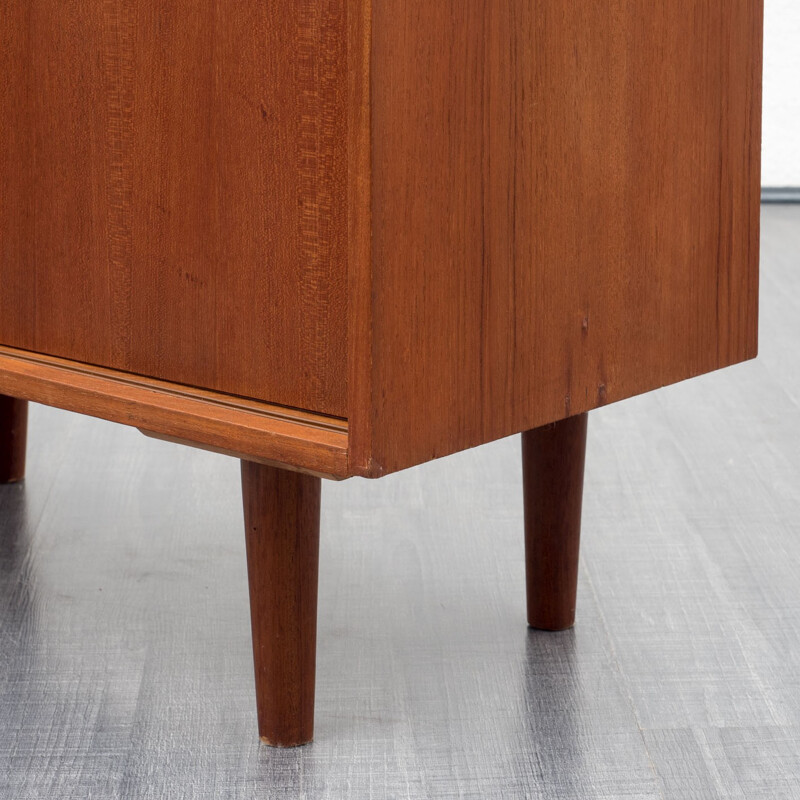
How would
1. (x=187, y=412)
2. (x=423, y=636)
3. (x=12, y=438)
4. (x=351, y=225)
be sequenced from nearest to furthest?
(x=351, y=225) < (x=187, y=412) < (x=423, y=636) < (x=12, y=438)

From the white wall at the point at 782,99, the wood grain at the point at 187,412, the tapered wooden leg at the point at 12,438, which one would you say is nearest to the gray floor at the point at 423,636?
the tapered wooden leg at the point at 12,438

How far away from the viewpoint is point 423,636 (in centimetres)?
105

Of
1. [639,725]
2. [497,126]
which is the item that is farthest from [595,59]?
[639,725]

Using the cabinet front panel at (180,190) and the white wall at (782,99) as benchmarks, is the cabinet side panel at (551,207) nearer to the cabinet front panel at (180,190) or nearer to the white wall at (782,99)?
the cabinet front panel at (180,190)

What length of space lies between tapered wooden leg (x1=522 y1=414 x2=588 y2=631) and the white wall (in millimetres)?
2884

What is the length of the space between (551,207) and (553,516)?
1.14 feet

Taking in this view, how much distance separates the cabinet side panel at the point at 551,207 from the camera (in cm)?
68

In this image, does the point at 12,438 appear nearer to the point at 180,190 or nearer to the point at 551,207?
the point at 180,190

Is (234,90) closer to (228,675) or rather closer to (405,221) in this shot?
(405,221)

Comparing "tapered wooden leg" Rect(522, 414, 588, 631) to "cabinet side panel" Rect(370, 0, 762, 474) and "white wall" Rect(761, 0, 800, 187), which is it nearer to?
"cabinet side panel" Rect(370, 0, 762, 474)

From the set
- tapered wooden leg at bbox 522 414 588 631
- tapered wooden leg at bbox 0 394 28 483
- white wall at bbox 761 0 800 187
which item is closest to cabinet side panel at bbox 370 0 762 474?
tapered wooden leg at bbox 522 414 588 631

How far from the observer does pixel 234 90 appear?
2.43 ft

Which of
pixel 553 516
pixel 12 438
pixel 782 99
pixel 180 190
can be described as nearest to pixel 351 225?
pixel 180 190

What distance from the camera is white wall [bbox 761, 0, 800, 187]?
3.68 m
